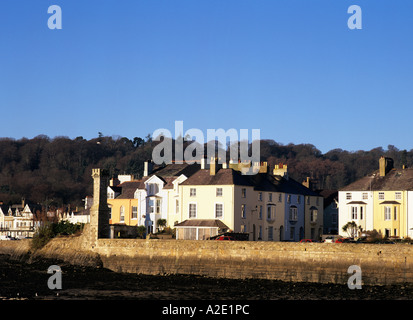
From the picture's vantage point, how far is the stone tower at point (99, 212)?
169 ft

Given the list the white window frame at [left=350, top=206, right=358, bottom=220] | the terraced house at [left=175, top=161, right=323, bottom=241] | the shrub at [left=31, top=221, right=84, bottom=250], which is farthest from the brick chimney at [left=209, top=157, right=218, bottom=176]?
the shrub at [left=31, top=221, right=84, bottom=250]

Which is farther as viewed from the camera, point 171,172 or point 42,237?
point 171,172

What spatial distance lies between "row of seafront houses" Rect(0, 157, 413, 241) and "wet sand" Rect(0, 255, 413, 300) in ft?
53.2

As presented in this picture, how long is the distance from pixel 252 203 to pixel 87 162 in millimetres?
108204

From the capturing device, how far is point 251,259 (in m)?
41.8

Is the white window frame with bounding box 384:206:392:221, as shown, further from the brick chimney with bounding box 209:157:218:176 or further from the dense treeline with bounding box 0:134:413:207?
the dense treeline with bounding box 0:134:413:207

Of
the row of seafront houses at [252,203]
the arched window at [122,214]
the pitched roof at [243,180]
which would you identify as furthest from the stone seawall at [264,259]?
the arched window at [122,214]

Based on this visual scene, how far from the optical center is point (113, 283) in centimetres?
4003

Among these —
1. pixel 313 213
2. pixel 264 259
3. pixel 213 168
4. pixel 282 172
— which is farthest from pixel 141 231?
pixel 264 259

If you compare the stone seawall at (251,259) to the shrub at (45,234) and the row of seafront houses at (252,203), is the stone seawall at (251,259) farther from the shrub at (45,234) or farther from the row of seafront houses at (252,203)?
the row of seafront houses at (252,203)

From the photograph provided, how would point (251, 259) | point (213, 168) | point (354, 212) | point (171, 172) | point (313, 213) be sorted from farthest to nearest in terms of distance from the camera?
point (313, 213) < point (171, 172) < point (354, 212) < point (213, 168) < point (251, 259)

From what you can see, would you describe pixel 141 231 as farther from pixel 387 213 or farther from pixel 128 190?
pixel 387 213

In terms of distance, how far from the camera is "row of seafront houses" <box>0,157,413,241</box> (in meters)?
60.2
